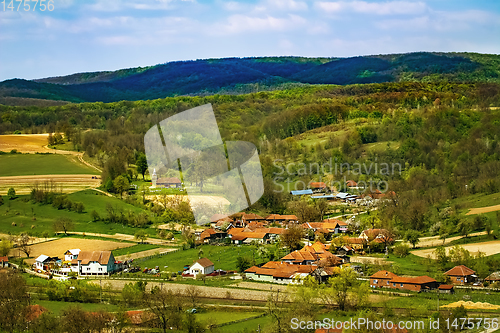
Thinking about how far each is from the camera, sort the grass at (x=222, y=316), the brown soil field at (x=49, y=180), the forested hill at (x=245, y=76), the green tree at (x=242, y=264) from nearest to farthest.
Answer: the grass at (x=222, y=316), the green tree at (x=242, y=264), the brown soil field at (x=49, y=180), the forested hill at (x=245, y=76)

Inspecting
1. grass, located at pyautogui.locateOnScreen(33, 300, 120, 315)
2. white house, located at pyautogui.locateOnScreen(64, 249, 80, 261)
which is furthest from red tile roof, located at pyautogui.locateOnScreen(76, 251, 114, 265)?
grass, located at pyautogui.locateOnScreen(33, 300, 120, 315)

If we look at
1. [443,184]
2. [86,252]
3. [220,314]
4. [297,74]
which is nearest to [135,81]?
[297,74]

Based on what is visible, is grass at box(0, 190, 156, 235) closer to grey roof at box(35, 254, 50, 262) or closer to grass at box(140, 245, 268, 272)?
grey roof at box(35, 254, 50, 262)

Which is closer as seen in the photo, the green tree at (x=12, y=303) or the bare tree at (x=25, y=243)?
the green tree at (x=12, y=303)

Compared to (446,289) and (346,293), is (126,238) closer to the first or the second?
(346,293)

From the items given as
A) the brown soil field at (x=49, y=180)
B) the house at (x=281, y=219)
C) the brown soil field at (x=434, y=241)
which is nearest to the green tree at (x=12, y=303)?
the brown soil field at (x=434, y=241)

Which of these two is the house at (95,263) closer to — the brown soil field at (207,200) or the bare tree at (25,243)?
the bare tree at (25,243)

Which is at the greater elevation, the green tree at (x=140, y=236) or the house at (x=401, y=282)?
the house at (x=401, y=282)
